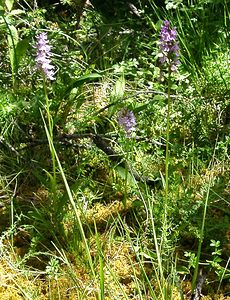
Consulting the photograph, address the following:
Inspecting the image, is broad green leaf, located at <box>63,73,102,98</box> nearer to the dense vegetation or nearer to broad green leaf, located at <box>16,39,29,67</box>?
the dense vegetation

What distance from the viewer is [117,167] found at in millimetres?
2123

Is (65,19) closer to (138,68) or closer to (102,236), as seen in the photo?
(138,68)

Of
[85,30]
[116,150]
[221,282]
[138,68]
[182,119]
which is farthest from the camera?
[85,30]

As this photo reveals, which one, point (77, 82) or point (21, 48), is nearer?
point (77, 82)

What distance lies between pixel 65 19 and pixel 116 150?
147 centimetres

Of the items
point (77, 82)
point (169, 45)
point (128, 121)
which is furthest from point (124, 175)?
point (169, 45)

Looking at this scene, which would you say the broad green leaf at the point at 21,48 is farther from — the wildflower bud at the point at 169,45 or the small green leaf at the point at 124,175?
the wildflower bud at the point at 169,45

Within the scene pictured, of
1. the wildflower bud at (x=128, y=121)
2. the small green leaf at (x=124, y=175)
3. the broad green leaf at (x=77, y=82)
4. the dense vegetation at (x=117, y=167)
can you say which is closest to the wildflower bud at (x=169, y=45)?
the dense vegetation at (x=117, y=167)

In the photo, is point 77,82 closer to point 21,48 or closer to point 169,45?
point 21,48

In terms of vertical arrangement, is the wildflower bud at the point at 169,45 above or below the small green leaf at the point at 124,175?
above

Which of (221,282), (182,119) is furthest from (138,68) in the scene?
(221,282)

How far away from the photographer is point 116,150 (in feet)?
7.57

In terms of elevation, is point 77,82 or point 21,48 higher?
point 21,48

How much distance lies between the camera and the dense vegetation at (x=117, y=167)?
67.7 inches
